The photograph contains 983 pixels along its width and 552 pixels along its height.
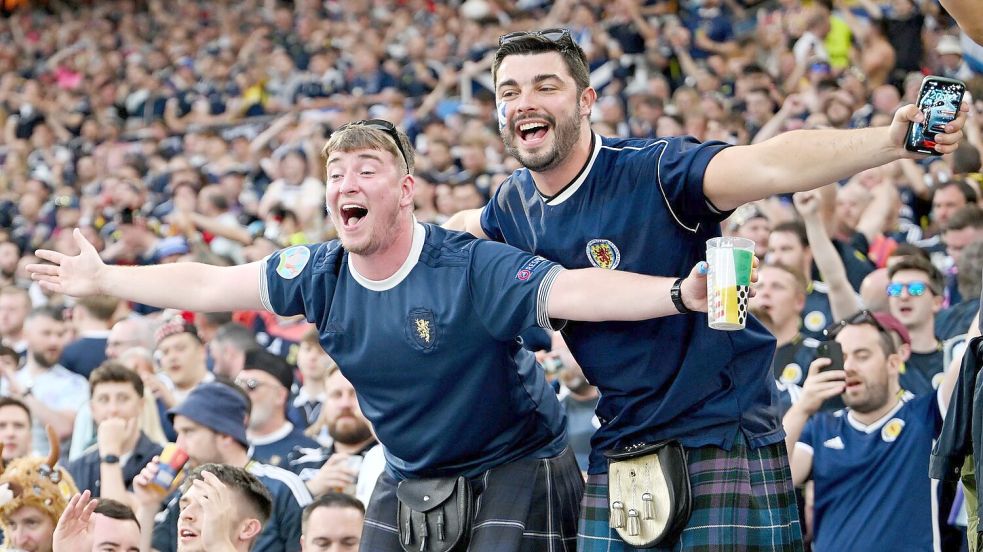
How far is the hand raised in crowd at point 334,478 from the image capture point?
18.2ft

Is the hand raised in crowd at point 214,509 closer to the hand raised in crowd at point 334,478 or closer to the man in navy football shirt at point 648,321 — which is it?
the hand raised in crowd at point 334,478

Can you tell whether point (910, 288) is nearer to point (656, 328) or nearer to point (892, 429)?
point (892, 429)

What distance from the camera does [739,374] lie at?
11.8ft

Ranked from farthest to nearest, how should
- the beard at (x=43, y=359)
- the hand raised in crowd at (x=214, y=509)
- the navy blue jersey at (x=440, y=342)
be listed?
the beard at (x=43, y=359) < the hand raised in crowd at (x=214, y=509) < the navy blue jersey at (x=440, y=342)

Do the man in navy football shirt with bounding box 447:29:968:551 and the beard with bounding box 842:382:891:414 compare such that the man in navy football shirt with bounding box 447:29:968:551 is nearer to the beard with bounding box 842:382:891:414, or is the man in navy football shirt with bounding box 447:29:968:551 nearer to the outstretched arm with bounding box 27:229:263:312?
the outstretched arm with bounding box 27:229:263:312

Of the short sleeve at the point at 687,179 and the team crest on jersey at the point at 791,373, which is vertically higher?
the short sleeve at the point at 687,179

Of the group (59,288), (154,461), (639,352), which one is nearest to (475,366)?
(639,352)

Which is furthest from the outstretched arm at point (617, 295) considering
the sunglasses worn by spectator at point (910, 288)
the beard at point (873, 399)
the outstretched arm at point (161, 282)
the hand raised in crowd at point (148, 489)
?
the sunglasses worn by spectator at point (910, 288)

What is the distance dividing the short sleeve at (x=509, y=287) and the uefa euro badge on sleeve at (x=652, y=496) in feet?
1.54

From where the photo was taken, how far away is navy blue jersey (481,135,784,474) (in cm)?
351

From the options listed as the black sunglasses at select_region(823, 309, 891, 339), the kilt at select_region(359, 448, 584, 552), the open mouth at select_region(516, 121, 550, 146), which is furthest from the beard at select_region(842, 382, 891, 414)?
the open mouth at select_region(516, 121, 550, 146)

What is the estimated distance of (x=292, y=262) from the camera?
4.00 meters

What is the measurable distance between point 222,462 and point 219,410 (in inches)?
9.4

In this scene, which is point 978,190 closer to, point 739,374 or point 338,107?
point 739,374
